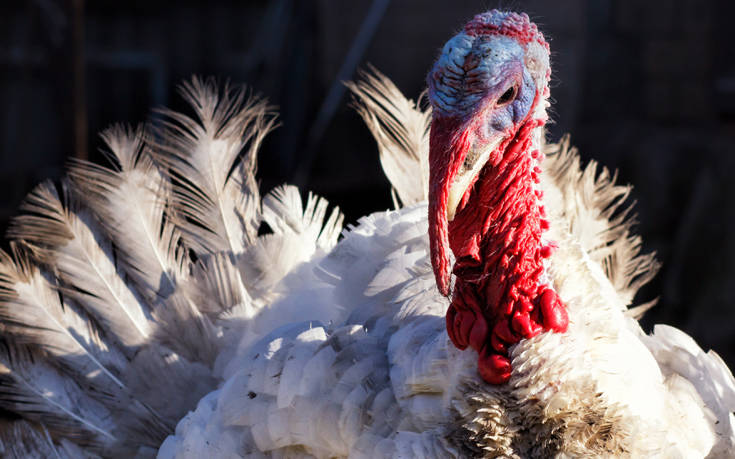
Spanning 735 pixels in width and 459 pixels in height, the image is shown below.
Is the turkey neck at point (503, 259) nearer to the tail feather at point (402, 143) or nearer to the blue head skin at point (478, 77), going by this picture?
the blue head skin at point (478, 77)

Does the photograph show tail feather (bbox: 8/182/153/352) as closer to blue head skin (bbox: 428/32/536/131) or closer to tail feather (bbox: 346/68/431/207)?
tail feather (bbox: 346/68/431/207)

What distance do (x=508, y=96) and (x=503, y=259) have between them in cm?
41

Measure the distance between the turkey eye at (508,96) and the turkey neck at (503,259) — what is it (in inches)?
3.9

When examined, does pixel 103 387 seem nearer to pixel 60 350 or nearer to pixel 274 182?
pixel 60 350

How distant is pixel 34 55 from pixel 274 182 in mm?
2292

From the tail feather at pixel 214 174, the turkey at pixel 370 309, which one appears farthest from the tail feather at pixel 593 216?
the tail feather at pixel 214 174

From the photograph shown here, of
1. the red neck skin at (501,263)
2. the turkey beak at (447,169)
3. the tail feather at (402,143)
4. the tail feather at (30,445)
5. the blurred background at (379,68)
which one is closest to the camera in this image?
the turkey beak at (447,169)

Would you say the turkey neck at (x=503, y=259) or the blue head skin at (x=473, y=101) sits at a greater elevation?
the blue head skin at (x=473, y=101)

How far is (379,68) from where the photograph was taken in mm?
7508

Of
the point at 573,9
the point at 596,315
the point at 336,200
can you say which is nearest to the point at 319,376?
the point at 596,315

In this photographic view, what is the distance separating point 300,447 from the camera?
2564 mm

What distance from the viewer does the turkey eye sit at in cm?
215

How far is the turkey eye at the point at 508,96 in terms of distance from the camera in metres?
2.15

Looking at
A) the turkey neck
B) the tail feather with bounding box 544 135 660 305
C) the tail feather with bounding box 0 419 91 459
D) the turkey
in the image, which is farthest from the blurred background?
the turkey neck
